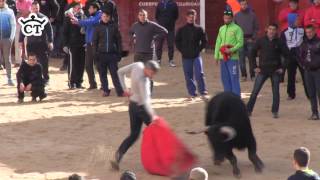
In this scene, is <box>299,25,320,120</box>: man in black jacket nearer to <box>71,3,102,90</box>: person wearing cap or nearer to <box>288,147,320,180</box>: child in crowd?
<box>71,3,102,90</box>: person wearing cap


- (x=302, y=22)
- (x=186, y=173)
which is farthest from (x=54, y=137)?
(x=302, y=22)

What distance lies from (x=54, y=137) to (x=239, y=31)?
394 cm

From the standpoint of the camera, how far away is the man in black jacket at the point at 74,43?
56.4ft

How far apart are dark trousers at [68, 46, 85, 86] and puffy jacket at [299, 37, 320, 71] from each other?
574 centimetres

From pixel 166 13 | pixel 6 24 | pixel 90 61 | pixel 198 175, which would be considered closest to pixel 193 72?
pixel 90 61

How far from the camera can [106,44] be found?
16062 mm

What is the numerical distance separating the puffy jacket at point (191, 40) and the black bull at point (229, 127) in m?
5.71

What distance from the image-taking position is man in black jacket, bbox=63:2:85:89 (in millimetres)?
17203

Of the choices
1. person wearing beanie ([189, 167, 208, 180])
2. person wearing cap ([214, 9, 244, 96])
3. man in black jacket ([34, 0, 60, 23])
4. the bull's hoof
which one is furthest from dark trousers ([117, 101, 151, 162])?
man in black jacket ([34, 0, 60, 23])

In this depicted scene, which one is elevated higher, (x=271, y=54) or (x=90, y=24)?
(x=90, y=24)

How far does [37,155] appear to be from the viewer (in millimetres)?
11336

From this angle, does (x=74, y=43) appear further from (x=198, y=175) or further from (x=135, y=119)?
(x=198, y=175)

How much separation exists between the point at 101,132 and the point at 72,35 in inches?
184

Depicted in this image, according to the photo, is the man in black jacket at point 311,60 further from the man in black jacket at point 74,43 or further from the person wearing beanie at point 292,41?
the man in black jacket at point 74,43
